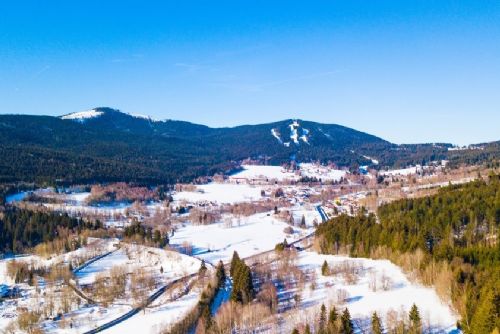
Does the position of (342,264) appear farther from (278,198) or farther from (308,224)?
(278,198)

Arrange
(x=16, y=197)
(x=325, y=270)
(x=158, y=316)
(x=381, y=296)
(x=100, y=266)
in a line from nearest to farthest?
(x=158, y=316) < (x=381, y=296) < (x=325, y=270) < (x=100, y=266) < (x=16, y=197)

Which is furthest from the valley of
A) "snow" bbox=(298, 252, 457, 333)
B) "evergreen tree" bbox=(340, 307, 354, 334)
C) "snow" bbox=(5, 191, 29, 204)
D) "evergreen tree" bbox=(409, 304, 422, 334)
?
"evergreen tree" bbox=(340, 307, 354, 334)

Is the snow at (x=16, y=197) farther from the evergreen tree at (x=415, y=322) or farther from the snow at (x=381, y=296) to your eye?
the evergreen tree at (x=415, y=322)

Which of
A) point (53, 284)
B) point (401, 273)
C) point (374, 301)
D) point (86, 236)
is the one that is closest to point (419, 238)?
point (401, 273)

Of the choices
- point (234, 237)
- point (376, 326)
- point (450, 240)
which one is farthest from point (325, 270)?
point (234, 237)

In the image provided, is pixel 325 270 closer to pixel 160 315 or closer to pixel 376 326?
pixel 376 326

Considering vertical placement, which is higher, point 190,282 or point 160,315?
point 190,282

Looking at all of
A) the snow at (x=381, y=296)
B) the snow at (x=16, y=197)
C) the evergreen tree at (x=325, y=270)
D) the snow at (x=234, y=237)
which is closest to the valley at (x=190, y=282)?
the snow at (x=381, y=296)

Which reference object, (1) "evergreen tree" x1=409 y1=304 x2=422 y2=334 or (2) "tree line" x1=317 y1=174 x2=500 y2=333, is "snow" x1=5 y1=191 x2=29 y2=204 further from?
(1) "evergreen tree" x1=409 y1=304 x2=422 y2=334
